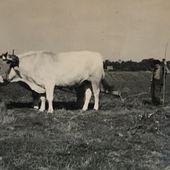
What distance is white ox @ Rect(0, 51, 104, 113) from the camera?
19.5 meters

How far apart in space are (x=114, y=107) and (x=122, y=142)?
8.12m

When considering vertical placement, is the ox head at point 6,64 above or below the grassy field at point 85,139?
above

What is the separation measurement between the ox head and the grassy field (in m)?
1.06

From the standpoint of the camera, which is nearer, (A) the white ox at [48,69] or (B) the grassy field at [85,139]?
(B) the grassy field at [85,139]

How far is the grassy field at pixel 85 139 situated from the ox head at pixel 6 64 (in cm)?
106

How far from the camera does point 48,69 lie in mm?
19641

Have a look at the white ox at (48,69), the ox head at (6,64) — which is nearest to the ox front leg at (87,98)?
the white ox at (48,69)

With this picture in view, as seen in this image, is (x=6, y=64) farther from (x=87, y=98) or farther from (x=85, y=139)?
(x=85, y=139)

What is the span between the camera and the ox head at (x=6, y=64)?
1955 centimetres

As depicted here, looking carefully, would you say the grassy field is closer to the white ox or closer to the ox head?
the white ox

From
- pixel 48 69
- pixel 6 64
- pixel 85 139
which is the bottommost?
pixel 85 139

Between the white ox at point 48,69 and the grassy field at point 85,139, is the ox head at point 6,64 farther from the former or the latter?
the grassy field at point 85,139

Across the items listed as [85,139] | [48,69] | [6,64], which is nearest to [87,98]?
[48,69]

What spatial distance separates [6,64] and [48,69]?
1395 mm
